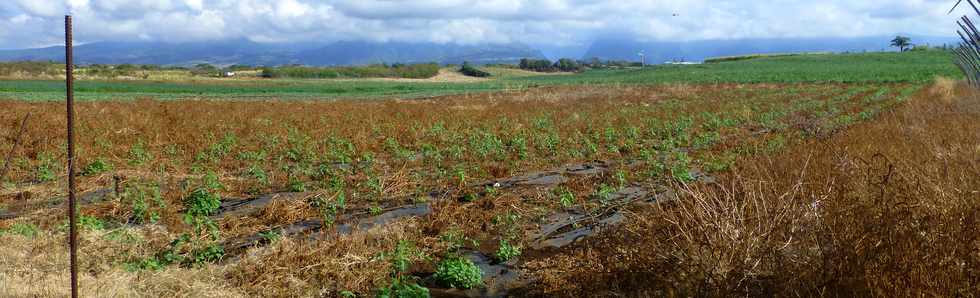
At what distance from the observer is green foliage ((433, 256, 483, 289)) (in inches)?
197

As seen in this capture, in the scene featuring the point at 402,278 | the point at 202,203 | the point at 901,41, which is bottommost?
the point at 402,278

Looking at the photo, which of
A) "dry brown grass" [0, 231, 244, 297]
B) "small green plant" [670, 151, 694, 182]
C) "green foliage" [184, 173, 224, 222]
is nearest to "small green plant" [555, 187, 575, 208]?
"small green plant" [670, 151, 694, 182]

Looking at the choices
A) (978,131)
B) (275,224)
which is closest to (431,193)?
(275,224)

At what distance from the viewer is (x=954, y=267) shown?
304 centimetres

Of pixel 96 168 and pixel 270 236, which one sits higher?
pixel 96 168

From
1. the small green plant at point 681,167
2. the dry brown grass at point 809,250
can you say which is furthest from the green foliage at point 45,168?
the small green plant at point 681,167

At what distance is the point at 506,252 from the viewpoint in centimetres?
567

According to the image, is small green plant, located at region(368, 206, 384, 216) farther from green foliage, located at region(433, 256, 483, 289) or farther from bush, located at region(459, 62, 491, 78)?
bush, located at region(459, 62, 491, 78)

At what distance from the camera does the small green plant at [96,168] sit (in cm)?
958

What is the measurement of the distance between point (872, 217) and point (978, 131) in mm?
7666

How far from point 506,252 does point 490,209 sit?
1728mm

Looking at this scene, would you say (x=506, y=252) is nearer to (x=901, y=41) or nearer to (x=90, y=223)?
(x=90, y=223)

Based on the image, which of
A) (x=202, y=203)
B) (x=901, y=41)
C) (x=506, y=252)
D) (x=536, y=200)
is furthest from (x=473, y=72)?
(x=506, y=252)

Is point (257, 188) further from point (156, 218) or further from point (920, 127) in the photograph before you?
point (920, 127)
